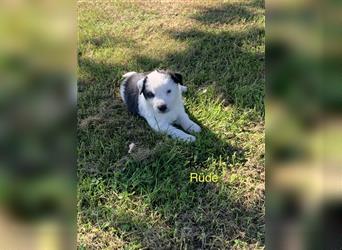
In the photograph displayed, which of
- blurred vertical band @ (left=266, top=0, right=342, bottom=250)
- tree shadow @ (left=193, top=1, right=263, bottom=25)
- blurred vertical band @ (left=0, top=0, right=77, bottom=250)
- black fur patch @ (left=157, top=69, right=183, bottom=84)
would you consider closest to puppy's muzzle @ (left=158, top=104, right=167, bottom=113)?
black fur patch @ (left=157, top=69, right=183, bottom=84)

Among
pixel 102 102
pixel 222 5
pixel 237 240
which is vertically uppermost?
pixel 222 5

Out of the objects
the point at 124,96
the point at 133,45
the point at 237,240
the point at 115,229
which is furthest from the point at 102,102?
the point at 237,240

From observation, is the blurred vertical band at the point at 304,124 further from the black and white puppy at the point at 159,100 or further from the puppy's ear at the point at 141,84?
the puppy's ear at the point at 141,84

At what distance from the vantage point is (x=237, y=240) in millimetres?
1573

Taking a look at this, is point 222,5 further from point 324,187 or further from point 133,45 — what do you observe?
point 324,187

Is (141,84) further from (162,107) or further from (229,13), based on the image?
(229,13)

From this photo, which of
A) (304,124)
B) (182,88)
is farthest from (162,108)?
(304,124)

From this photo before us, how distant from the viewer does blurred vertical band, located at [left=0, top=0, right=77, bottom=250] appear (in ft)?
3.76

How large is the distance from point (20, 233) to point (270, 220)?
2.00ft

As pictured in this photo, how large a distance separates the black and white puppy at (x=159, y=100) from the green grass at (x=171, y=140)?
0.10ft

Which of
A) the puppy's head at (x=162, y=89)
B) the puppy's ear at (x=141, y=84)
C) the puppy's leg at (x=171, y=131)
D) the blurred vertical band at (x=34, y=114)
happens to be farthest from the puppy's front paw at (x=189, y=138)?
the blurred vertical band at (x=34, y=114)

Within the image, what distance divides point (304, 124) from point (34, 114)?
63cm

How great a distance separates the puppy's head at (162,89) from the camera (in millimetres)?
1854

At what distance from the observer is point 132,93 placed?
186 centimetres
